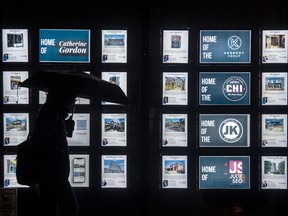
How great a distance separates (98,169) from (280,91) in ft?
9.31

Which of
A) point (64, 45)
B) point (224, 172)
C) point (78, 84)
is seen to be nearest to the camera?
point (78, 84)

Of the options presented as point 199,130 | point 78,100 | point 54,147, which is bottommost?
point 54,147

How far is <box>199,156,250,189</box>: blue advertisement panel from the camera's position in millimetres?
6031

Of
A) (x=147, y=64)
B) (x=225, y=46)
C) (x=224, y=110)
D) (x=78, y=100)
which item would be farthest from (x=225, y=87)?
(x=78, y=100)

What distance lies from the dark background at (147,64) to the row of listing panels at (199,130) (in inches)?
2.9

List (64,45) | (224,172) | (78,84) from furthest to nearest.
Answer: (224,172), (64,45), (78,84)

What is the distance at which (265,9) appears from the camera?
5.98 m

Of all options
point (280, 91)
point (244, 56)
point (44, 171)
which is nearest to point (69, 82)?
point (44, 171)

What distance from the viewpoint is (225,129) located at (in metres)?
6.00

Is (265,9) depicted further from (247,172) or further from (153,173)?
(153,173)

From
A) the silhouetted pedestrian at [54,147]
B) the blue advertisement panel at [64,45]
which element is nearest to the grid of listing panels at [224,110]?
the blue advertisement panel at [64,45]

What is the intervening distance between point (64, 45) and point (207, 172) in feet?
8.99

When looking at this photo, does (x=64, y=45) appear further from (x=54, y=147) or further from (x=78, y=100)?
(x=54, y=147)

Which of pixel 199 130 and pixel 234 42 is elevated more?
pixel 234 42
